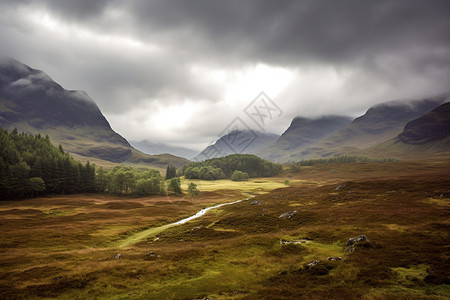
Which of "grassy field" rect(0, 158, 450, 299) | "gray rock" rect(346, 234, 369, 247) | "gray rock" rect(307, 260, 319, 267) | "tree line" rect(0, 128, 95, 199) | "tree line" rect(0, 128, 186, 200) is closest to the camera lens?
"grassy field" rect(0, 158, 450, 299)

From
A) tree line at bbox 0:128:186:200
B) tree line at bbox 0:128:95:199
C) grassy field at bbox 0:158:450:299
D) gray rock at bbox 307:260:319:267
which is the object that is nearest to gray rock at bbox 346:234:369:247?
grassy field at bbox 0:158:450:299

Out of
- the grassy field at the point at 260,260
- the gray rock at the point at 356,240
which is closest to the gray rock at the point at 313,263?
the grassy field at the point at 260,260

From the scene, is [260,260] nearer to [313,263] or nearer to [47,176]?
[313,263]

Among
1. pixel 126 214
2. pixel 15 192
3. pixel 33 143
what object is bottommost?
pixel 126 214

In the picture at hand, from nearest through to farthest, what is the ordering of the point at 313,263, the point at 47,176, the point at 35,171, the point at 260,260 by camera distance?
the point at 313,263
the point at 260,260
the point at 35,171
the point at 47,176

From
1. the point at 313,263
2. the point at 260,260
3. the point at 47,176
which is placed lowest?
the point at 260,260

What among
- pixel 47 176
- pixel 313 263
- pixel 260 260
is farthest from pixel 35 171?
pixel 313 263

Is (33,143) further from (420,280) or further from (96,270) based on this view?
(420,280)

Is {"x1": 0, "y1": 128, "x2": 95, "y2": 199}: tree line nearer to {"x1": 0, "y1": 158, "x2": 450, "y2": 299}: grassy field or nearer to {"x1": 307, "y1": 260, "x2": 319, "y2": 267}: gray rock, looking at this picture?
{"x1": 0, "y1": 158, "x2": 450, "y2": 299}: grassy field

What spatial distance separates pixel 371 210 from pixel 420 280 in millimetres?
31589

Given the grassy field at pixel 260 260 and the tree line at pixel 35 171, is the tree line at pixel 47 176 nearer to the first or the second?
the tree line at pixel 35 171

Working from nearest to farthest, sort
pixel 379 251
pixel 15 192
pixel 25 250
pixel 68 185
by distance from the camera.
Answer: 1. pixel 379 251
2. pixel 25 250
3. pixel 15 192
4. pixel 68 185

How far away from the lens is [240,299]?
16969 mm

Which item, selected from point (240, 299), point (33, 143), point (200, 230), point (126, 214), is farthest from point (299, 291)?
point (33, 143)
